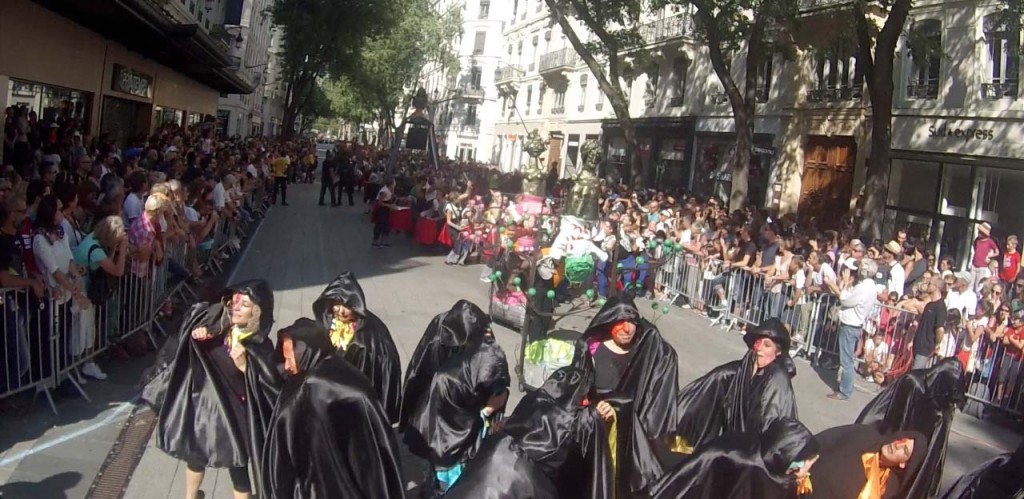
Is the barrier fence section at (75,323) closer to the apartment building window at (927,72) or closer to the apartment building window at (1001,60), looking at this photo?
the apartment building window at (1001,60)

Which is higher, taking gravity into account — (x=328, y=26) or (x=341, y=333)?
(x=328, y=26)

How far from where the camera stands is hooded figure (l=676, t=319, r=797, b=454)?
225 inches

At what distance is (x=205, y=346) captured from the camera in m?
5.18

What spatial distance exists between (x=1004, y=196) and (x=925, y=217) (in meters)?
2.06

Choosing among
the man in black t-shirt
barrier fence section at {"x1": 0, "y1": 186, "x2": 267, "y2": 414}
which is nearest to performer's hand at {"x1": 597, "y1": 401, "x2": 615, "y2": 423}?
barrier fence section at {"x1": 0, "y1": 186, "x2": 267, "y2": 414}

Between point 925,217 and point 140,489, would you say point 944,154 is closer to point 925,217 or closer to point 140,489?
point 925,217

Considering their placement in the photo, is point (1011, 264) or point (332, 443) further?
point (1011, 264)

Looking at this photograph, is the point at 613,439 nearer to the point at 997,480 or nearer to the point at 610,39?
the point at 997,480

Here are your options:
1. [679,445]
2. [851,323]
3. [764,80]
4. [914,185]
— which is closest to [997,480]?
[679,445]

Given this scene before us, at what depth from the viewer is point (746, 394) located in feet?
19.5

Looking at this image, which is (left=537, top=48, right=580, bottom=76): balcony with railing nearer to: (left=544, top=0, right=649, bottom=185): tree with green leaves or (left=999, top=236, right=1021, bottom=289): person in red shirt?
(left=544, top=0, right=649, bottom=185): tree with green leaves

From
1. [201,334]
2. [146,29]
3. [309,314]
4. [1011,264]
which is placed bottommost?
[309,314]

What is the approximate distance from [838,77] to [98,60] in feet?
59.1

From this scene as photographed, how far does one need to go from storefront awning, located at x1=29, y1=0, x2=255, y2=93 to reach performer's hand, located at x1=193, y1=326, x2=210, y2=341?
874 centimetres
